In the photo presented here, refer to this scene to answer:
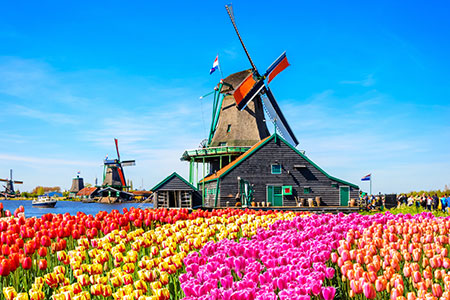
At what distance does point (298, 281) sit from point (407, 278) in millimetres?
1682

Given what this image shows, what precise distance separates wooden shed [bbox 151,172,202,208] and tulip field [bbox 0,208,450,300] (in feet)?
68.6

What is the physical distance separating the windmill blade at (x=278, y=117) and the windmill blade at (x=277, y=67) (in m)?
1.18

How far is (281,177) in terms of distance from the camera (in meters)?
29.0

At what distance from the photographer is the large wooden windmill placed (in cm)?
3450

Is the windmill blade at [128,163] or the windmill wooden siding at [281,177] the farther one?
the windmill blade at [128,163]

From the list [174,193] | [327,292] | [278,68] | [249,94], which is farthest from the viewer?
[278,68]

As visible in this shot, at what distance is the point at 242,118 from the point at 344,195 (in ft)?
36.4

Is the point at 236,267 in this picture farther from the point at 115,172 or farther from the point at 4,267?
the point at 115,172

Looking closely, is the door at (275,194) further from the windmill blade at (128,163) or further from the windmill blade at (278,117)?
the windmill blade at (128,163)

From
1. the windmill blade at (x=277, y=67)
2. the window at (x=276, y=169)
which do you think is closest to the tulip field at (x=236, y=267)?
the window at (x=276, y=169)

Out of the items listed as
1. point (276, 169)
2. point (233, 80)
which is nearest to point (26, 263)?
point (276, 169)

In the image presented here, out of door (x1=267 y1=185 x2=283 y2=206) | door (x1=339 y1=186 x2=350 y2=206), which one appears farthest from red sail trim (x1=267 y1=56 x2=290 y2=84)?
door (x1=339 y1=186 x2=350 y2=206)

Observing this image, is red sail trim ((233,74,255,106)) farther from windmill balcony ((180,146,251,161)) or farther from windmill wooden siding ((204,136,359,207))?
windmill wooden siding ((204,136,359,207))

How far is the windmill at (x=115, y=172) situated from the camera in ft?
272
